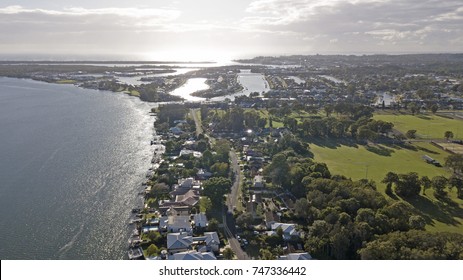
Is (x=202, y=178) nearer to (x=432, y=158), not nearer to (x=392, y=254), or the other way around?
(x=392, y=254)

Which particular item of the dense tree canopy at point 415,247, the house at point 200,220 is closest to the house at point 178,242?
the house at point 200,220

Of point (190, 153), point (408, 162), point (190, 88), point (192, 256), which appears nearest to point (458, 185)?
point (408, 162)

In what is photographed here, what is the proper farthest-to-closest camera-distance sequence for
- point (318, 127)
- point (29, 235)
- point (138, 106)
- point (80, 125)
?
point (138, 106) < point (80, 125) < point (318, 127) < point (29, 235)

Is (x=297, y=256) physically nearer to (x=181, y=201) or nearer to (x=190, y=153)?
(x=181, y=201)

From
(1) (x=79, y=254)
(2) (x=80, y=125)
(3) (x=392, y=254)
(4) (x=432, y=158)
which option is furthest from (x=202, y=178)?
(2) (x=80, y=125)

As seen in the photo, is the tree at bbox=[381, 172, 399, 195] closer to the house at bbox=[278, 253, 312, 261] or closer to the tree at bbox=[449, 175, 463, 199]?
the tree at bbox=[449, 175, 463, 199]
